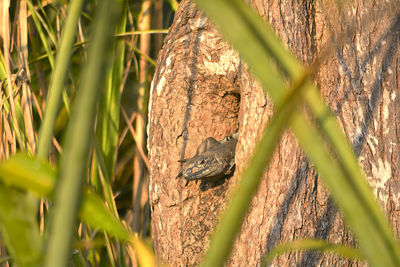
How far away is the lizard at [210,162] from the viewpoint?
116 cm

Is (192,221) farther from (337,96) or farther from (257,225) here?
(337,96)

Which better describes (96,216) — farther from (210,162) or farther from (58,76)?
(210,162)

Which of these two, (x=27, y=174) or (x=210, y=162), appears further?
(x=210, y=162)

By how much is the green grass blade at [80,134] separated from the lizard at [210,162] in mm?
942

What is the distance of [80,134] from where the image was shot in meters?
0.19

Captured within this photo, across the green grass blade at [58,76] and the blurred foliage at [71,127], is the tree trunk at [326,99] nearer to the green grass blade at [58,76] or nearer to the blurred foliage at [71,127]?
the blurred foliage at [71,127]

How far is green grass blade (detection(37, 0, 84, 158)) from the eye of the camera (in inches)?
10.9

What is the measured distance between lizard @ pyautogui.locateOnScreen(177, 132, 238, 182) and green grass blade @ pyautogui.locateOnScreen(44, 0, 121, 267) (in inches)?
37.1

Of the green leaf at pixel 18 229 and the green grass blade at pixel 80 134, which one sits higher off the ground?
the green grass blade at pixel 80 134

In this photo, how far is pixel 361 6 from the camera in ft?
2.98

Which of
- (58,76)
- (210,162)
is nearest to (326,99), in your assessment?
(210,162)

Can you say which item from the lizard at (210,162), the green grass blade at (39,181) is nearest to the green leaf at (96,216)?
the green grass blade at (39,181)

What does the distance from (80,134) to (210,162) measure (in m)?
0.96

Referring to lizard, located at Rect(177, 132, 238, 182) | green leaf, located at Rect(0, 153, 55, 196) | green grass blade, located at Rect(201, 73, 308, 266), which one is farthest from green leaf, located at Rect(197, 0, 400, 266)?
lizard, located at Rect(177, 132, 238, 182)
